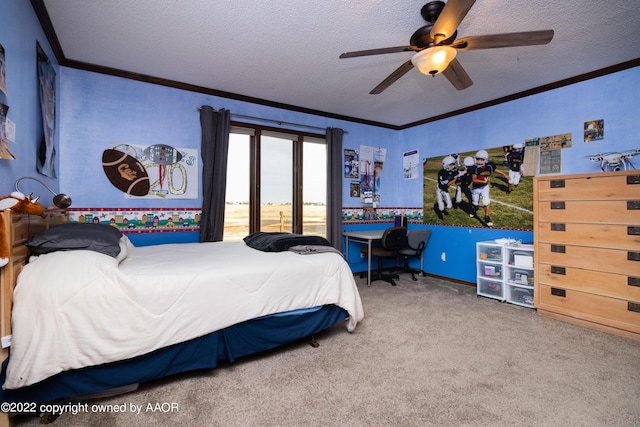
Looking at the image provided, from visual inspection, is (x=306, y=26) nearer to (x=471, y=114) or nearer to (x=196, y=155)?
(x=196, y=155)

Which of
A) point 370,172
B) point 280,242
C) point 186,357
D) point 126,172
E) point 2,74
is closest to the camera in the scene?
point 2,74

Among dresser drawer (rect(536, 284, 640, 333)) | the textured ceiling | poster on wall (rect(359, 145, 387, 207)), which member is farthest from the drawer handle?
poster on wall (rect(359, 145, 387, 207))

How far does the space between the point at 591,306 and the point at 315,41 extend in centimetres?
358

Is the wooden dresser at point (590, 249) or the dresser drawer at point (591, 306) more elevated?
the wooden dresser at point (590, 249)

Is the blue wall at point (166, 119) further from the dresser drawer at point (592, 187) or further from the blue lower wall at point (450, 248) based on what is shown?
the dresser drawer at point (592, 187)

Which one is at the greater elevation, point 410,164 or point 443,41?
point 443,41

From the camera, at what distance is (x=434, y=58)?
2096 millimetres

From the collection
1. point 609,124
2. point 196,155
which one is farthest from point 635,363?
point 196,155

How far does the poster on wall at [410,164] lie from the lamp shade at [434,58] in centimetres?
303

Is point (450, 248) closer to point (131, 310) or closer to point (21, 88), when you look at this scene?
point (131, 310)

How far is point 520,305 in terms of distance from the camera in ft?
11.2

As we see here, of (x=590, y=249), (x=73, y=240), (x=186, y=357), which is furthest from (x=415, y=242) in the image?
(x=73, y=240)

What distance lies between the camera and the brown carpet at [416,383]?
5.25ft

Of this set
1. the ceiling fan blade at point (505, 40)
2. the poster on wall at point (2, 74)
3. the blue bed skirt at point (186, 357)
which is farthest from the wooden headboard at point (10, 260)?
the ceiling fan blade at point (505, 40)
